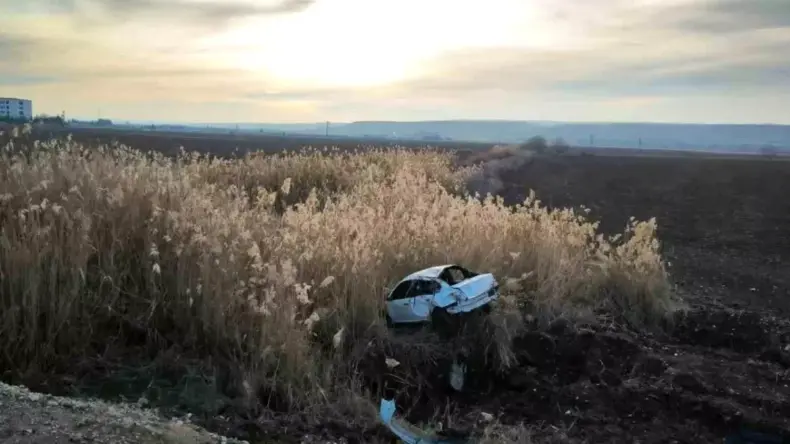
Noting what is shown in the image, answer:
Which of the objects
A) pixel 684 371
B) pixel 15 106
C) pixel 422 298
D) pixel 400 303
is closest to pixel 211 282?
pixel 400 303

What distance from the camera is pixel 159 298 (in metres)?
5.93

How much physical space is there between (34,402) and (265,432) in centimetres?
140

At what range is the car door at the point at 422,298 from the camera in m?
6.66

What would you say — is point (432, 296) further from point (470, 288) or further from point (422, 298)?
point (470, 288)

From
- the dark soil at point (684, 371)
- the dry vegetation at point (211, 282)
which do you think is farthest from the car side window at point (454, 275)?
the dark soil at point (684, 371)

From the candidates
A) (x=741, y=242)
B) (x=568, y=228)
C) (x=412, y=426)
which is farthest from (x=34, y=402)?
(x=741, y=242)

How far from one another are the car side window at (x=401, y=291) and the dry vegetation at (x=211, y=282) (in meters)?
0.14

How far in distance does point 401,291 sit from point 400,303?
18 centimetres

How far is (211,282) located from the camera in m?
6.03

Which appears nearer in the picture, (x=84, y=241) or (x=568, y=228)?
(x=84, y=241)

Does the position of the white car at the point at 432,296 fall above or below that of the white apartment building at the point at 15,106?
below

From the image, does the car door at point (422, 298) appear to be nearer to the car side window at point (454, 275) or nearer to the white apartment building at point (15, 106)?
the car side window at point (454, 275)

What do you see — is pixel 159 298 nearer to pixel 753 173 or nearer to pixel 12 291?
pixel 12 291

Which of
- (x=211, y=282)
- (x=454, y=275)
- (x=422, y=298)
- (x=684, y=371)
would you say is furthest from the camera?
(x=454, y=275)
